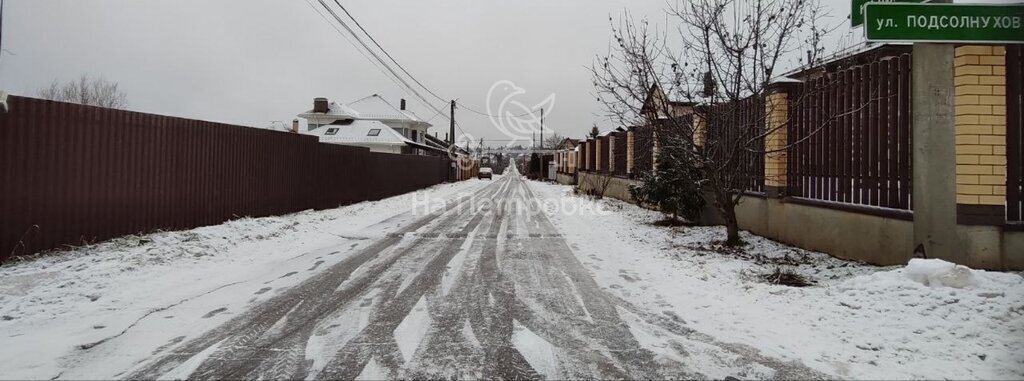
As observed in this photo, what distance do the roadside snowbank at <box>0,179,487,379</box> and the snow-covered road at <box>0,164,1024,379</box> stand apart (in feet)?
0.07

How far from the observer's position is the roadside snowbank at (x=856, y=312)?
3289mm

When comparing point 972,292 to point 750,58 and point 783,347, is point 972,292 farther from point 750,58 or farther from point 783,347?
point 750,58

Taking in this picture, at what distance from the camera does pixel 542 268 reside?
21.5ft

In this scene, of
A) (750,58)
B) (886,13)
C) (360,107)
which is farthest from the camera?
(360,107)

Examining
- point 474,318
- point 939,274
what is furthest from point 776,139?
point 474,318

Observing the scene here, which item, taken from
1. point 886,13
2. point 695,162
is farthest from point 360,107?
point 886,13

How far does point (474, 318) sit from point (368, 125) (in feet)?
140

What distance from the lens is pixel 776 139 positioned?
8.28 metres

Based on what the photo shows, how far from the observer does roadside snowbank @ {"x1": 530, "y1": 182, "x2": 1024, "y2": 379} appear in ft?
10.8

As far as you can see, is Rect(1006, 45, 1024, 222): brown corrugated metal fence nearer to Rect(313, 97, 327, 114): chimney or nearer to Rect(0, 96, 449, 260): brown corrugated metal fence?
Rect(0, 96, 449, 260): brown corrugated metal fence

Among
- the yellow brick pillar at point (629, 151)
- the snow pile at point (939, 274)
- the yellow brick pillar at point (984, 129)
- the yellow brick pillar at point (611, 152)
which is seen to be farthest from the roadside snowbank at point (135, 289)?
the yellow brick pillar at point (611, 152)

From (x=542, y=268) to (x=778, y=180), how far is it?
4413 mm

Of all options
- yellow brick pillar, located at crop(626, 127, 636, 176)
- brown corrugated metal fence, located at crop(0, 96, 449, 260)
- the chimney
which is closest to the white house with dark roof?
the chimney

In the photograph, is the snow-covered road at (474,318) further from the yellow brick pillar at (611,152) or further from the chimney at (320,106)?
the chimney at (320,106)
